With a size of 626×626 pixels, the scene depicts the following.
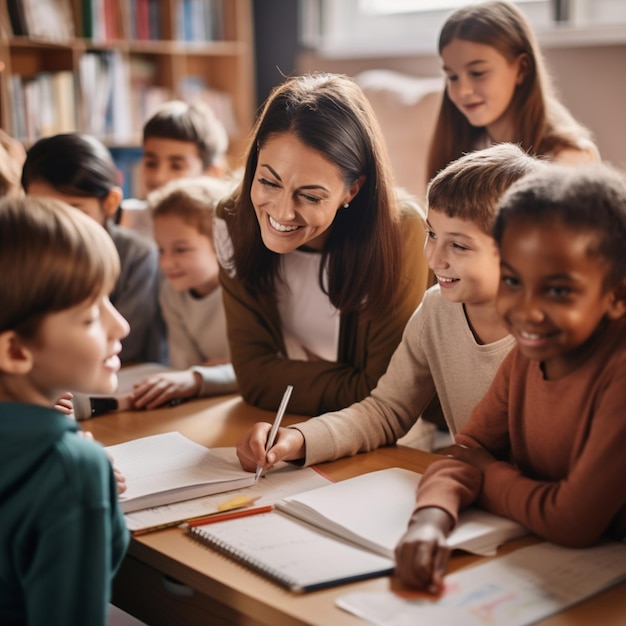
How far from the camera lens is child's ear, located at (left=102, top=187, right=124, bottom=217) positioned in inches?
87.9

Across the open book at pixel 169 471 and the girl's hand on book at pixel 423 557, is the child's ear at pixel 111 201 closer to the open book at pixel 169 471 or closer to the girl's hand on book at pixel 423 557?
the open book at pixel 169 471

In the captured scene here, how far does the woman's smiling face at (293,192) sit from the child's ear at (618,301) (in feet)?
2.26

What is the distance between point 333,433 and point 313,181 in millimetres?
462

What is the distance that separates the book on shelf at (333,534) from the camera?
1.05 metres

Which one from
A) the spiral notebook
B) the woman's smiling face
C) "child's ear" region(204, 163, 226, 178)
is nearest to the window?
"child's ear" region(204, 163, 226, 178)

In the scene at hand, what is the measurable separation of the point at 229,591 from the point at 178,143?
A: 6.80 ft

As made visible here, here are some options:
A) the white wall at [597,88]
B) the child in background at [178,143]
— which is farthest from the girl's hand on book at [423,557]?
the white wall at [597,88]

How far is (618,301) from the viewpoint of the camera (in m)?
1.05

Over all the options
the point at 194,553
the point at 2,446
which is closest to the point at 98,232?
the point at 2,446

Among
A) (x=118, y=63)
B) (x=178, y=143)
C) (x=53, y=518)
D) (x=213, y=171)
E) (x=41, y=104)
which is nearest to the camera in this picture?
(x=53, y=518)

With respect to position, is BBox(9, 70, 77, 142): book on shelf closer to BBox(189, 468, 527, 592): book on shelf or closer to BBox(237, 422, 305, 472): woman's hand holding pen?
BBox(237, 422, 305, 472): woman's hand holding pen

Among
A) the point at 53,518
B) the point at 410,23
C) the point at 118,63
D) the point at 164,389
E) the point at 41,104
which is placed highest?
the point at 410,23

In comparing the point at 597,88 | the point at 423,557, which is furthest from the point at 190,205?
the point at 597,88

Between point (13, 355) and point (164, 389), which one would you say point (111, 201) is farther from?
point (13, 355)
